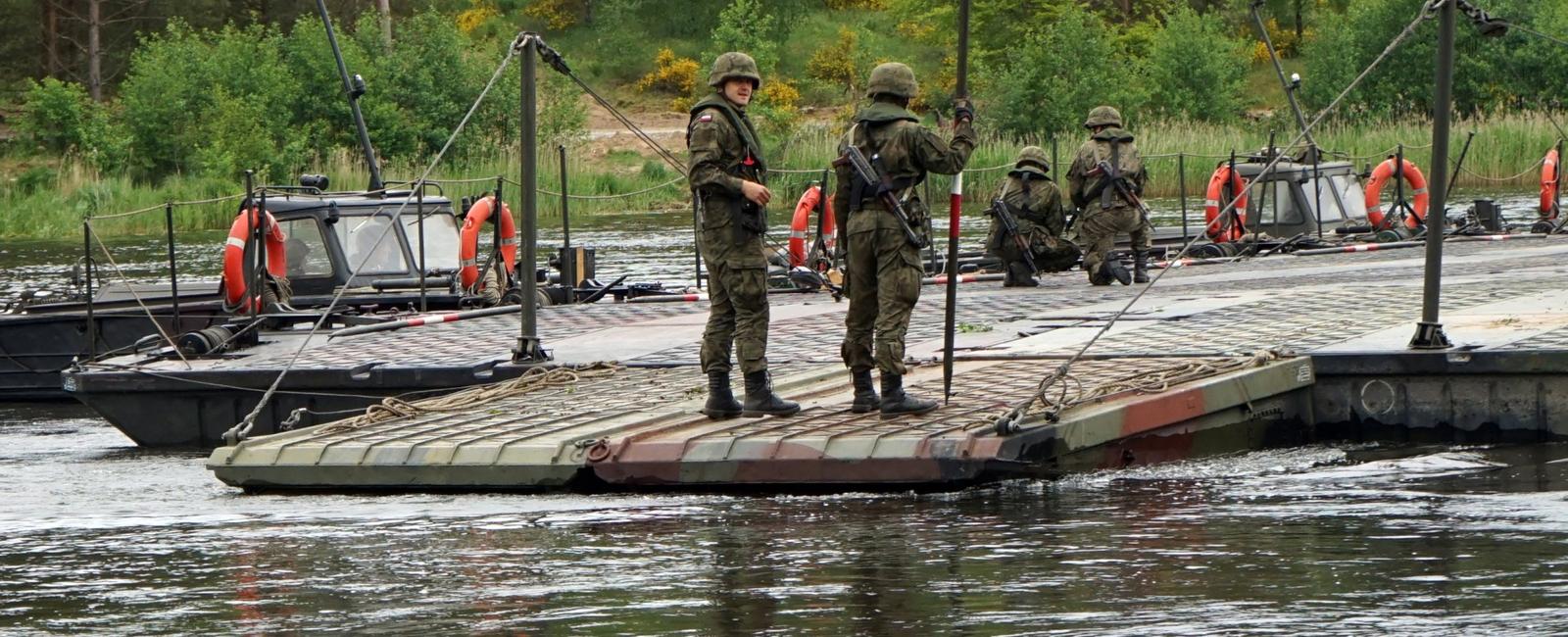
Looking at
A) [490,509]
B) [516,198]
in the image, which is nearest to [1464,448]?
[490,509]

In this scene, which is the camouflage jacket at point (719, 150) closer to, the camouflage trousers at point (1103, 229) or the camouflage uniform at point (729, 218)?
the camouflage uniform at point (729, 218)

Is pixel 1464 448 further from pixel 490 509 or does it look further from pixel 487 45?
pixel 487 45

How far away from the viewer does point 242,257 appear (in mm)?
17156

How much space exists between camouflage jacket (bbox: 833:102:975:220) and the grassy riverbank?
91.0ft

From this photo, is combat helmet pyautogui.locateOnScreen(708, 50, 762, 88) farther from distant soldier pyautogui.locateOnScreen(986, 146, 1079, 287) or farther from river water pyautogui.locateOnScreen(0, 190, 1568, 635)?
distant soldier pyautogui.locateOnScreen(986, 146, 1079, 287)

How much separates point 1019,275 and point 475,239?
4392mm

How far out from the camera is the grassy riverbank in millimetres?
40125

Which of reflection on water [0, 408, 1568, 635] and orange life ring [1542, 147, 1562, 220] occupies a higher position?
orange life ring [1542, 147, 1562, 220]

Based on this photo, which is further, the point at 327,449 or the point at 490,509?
the point at 327,449

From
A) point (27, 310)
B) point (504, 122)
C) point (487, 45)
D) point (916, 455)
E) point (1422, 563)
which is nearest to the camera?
point (1422, 563)

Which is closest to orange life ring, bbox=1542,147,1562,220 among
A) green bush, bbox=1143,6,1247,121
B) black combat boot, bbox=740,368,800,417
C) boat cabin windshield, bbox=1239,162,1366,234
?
boat cabin windshield, bbox=1239,162,1366,234

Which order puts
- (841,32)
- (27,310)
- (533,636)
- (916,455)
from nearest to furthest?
(533,636), (916,455), (27,310), (841,32)

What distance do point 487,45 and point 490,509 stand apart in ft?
165

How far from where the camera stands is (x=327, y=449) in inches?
448
